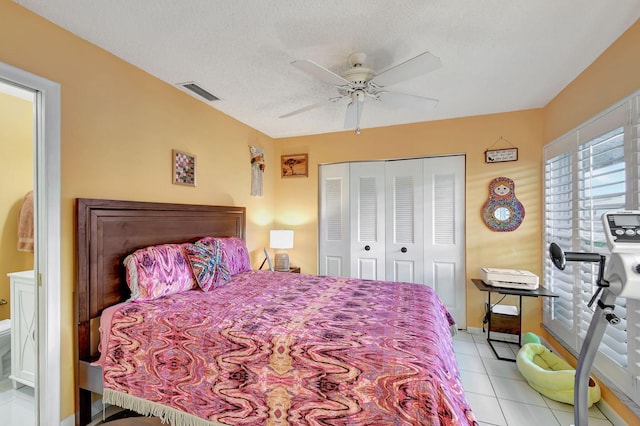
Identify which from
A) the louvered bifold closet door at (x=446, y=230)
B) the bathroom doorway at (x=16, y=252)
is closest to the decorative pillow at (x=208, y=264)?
the bathroom doorway at (x=16, y=252)

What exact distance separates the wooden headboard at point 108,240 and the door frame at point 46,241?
0.42 ft

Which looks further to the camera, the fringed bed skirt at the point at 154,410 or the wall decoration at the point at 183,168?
the wall decoration at the point at 183,168

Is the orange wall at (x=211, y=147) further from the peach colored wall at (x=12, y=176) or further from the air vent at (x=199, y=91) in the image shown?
the peach colored wall at (x=12, y=176)

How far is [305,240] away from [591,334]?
323 cm

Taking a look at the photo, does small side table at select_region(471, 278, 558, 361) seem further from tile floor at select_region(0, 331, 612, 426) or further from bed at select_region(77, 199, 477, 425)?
bed at select_region(77, 199, 477, 425)

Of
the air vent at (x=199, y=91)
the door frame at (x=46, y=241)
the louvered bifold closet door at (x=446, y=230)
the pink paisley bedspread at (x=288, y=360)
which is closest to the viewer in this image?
the pink paisley bedspread at (x=288, y=360)

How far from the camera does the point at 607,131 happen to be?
78.4 inches

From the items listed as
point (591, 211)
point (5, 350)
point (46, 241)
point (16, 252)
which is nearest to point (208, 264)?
point (46, 241)

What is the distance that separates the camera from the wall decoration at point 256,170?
3768 mm

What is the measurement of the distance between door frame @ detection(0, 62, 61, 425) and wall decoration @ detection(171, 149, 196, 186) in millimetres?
895

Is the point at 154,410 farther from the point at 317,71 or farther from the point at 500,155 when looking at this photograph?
the point at 500,155

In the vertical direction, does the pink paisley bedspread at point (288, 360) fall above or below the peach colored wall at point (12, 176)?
below

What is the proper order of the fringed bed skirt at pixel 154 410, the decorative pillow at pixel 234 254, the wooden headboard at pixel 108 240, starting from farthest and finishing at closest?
the decorative pillow at pixel 234 254 → the wooden headboard at pixel 108 240 → the fringed bed skirt at pixel 154 410

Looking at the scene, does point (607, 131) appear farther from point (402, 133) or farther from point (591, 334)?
point (402, 133)
